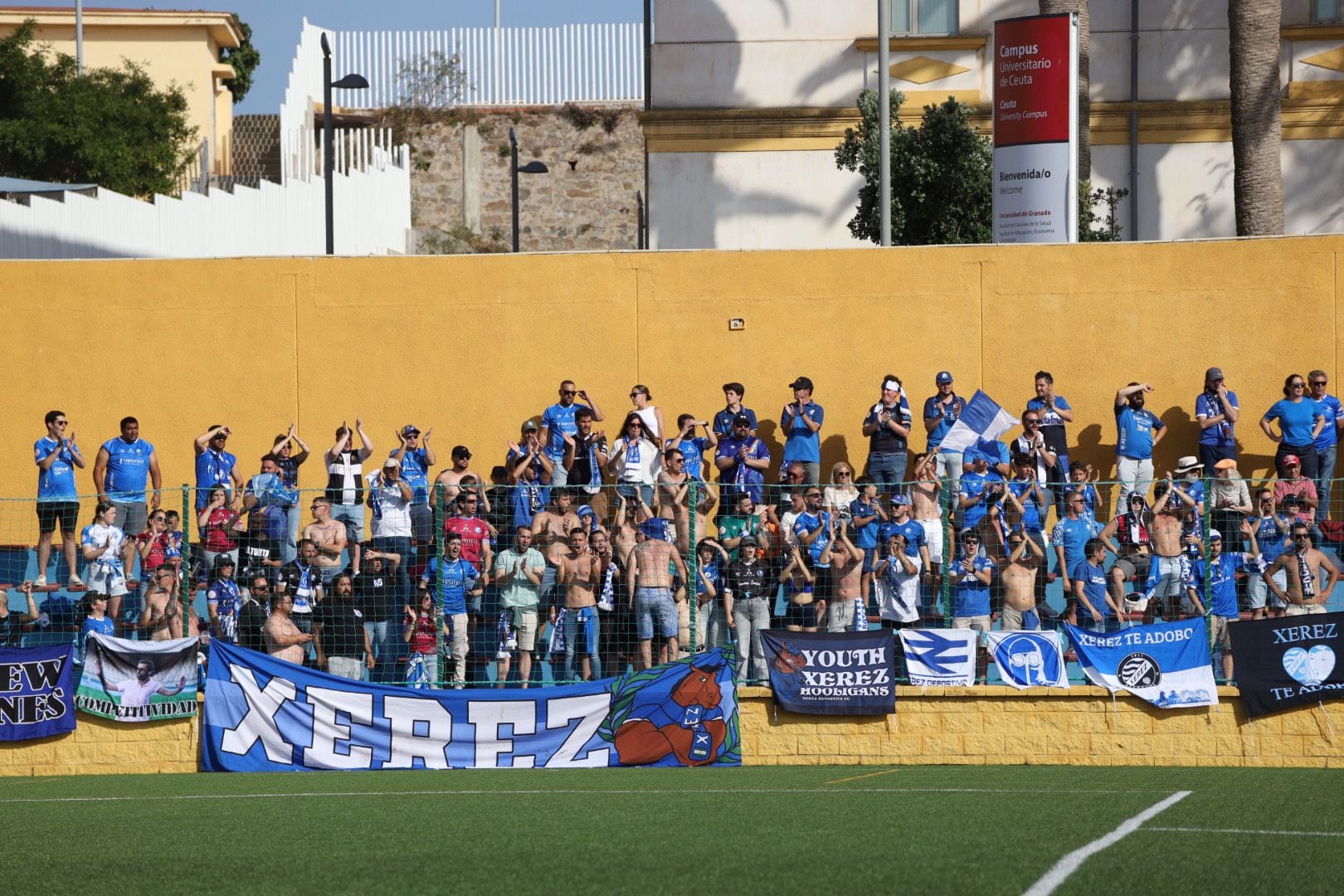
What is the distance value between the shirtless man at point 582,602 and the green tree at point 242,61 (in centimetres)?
3457

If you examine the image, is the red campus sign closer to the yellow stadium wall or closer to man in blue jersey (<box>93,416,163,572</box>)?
the yellow stadium wall

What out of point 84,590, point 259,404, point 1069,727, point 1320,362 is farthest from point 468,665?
point 1320,362

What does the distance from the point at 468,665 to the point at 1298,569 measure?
6.76m

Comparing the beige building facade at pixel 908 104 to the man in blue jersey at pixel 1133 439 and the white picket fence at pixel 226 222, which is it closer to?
the white picket fence at pixel 226 222

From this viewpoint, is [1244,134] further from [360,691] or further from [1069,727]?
[360,691]

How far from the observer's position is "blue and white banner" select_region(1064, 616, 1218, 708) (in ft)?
44.4

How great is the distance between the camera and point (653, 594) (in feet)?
45.3

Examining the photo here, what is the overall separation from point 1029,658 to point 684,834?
5.16 meters

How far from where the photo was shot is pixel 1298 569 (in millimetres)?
13484

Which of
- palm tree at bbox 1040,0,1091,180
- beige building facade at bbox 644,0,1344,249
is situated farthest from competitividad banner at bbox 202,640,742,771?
beige building facade at bbox 644,0,1344,249

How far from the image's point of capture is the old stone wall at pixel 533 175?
121 feet

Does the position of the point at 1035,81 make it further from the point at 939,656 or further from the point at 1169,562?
the point at 939,656

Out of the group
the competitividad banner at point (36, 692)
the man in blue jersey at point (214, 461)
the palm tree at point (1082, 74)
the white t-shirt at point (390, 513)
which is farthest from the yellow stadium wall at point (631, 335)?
the palm tree at point (1082, 74)

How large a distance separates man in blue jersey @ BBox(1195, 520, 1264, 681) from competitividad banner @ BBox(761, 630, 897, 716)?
2549 mm
